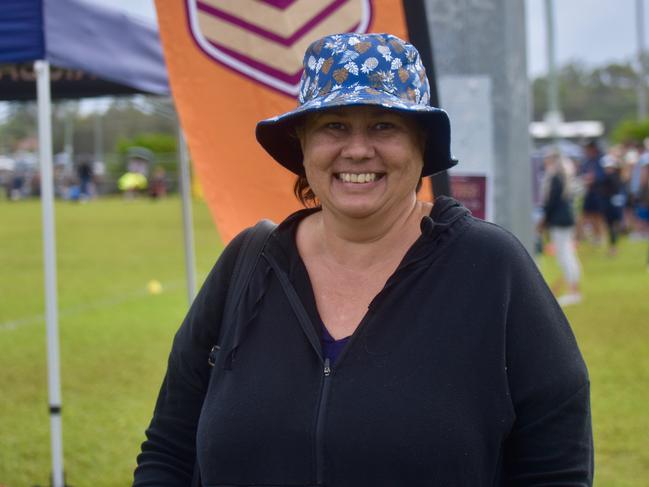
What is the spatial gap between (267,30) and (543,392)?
2.00m

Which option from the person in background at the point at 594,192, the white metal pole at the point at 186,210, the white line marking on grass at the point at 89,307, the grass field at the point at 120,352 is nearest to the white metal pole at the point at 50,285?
the grass field at the point at 120,352

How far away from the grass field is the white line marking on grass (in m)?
0.02

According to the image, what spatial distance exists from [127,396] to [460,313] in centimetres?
598

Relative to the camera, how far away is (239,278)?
2.30 meters

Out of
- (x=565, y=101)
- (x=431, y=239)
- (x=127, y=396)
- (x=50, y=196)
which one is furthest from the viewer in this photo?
(x=565, y=101)

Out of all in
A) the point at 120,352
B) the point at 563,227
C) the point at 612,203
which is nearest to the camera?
the point at 120,352

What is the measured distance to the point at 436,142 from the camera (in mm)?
2260

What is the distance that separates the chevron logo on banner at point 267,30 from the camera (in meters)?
3.57

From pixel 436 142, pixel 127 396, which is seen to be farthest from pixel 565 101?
pixel 436 142

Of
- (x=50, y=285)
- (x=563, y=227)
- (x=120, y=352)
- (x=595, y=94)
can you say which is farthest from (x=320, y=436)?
(x=595, y=94)

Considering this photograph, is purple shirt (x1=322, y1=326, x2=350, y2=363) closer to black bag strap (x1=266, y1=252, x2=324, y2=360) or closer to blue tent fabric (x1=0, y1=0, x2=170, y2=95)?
black bag strap (x1=266, y1=252, x2=324, y2=360)

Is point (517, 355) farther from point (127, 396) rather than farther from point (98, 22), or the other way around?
point (127, 396)

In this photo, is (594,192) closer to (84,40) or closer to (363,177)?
(84,40)

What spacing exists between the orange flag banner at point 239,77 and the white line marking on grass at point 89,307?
25.1ft
